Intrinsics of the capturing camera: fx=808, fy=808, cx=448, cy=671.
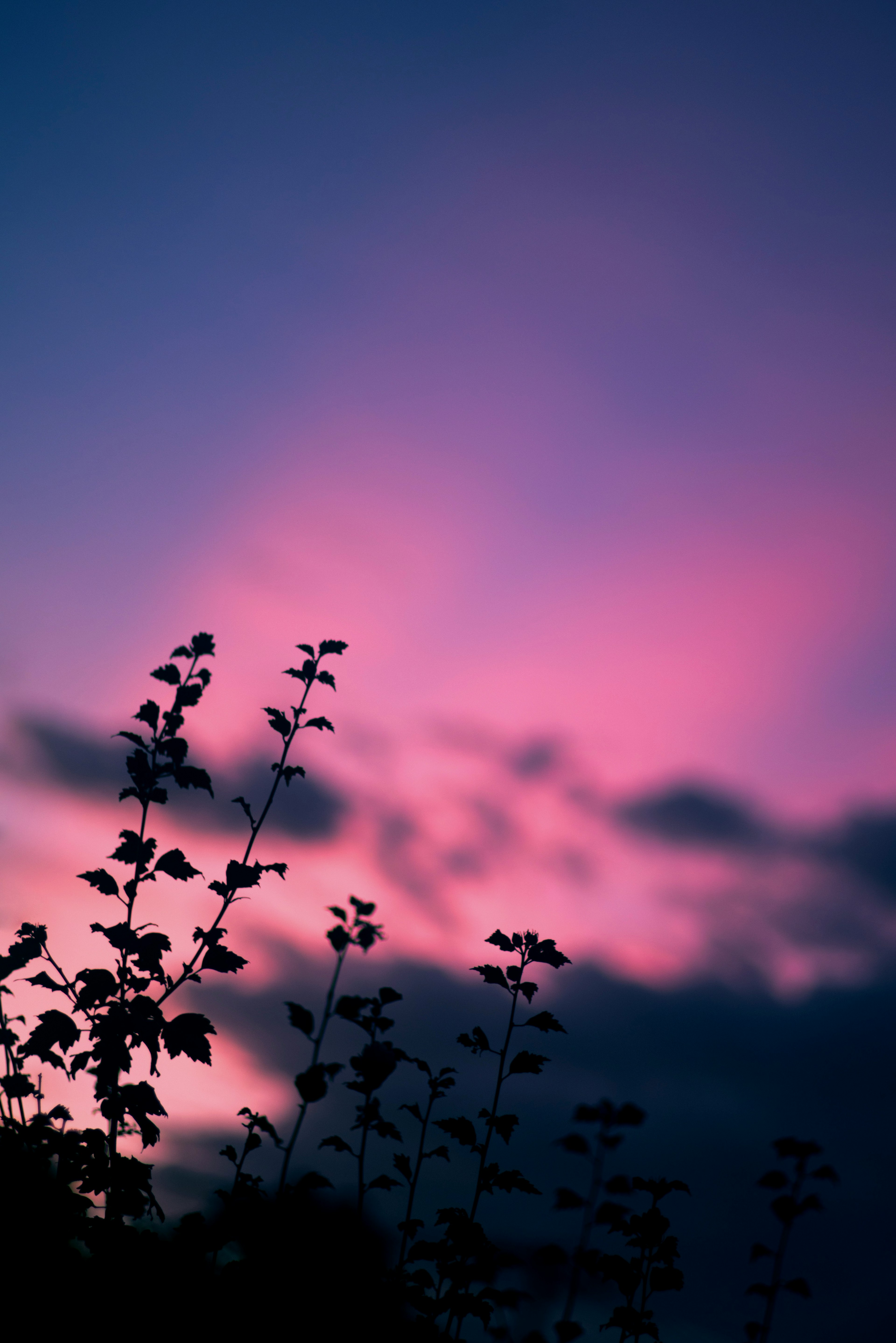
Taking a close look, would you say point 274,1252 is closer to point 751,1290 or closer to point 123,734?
point 123,734

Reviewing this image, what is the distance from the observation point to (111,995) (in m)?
6.20

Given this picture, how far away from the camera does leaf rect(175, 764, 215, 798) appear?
259 inches

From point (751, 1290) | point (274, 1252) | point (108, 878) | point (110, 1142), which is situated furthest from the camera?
point (751, 1290)

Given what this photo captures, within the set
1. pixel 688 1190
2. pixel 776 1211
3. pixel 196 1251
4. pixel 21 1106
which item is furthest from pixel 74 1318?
pixel 776 1211

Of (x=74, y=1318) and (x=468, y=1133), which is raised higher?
(x=468, y=1133)

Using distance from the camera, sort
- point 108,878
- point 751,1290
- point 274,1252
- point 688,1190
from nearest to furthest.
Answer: point 274,1252, point 108,878, point 688,1190, point 751,1290

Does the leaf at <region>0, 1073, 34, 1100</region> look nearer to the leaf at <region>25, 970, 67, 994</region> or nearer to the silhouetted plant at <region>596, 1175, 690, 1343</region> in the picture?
the leaf at <region>25, 970, 67, 994</region>

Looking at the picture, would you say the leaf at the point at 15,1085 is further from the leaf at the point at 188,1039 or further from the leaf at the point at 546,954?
the leaf at the point at 546,954

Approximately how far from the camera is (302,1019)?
4598mm

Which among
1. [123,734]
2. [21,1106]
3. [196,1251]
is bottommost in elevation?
[196,1251]

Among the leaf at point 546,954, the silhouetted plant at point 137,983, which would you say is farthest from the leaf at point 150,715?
the leaf at point 546,954

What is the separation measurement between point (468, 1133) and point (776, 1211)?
10955 mm

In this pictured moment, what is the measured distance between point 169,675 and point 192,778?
916mm

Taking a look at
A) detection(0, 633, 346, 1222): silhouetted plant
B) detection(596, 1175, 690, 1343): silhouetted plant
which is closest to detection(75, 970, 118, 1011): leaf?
detection(0, 633, 346, 1222): silhouetted plant
